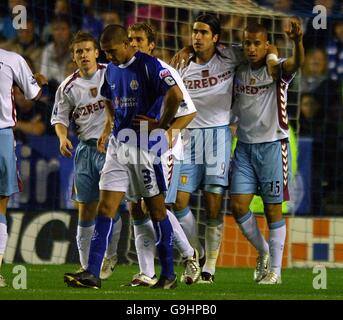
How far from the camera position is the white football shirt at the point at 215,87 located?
10.4 meters

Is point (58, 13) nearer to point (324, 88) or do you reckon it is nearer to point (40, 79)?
point (324, 88)

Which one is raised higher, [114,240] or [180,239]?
[180,239]

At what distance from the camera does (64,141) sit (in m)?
9.99

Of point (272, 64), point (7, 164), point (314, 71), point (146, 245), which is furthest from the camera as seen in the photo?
point (314, 71)

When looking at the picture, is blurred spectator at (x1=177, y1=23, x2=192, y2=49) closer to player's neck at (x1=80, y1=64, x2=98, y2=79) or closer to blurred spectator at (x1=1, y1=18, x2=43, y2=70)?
blurred spectator at (x1=1, y1=18, x2=43, y2=70)

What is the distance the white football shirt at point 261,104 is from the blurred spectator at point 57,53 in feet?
11.1

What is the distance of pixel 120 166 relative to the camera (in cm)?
890

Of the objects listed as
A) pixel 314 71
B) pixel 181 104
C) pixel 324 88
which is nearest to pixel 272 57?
pixel 181 104

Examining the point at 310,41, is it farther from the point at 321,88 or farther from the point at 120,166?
the point at 120,166

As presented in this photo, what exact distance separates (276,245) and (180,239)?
921mm

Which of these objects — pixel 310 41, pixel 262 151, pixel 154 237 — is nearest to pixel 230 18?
pixel 310 41

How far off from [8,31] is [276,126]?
163 inches

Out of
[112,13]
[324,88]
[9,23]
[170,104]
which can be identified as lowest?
[170,104]

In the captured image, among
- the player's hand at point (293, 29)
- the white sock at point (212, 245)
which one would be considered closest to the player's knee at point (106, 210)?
the white sock at point (212, 245)
